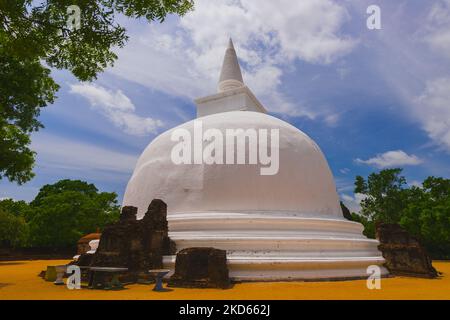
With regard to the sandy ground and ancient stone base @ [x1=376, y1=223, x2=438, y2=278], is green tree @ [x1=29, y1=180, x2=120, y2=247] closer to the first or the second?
the sandy ground

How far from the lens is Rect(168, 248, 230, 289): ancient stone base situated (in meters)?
8.20

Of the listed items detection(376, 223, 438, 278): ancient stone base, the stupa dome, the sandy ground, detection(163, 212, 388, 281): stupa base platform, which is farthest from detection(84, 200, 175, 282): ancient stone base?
detection(376, 223, 438, 278): ancient stone base

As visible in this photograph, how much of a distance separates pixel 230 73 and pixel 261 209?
10.9 meters

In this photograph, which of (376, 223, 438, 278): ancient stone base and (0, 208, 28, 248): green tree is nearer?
(376, 223, 438, 278): ancient stone base

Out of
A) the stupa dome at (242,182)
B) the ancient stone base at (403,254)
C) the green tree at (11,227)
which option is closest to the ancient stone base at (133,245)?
the stupa dome at (242,182)

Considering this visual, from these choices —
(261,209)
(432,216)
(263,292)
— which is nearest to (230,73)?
(261,209)

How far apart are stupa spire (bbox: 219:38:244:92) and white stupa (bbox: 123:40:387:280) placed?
546cm

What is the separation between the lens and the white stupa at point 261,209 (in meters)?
9.60

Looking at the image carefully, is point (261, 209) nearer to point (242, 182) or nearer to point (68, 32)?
point (242, 182)

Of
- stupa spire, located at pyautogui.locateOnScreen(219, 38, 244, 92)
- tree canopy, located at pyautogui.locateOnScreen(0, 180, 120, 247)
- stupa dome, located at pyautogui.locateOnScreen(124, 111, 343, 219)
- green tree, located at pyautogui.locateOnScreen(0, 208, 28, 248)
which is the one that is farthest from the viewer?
tree canopy, located at pyautogui.locateOnScreen(0, 180, 120, 247)

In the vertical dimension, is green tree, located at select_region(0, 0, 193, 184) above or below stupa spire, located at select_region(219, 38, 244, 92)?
below

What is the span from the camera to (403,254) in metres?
11.2
